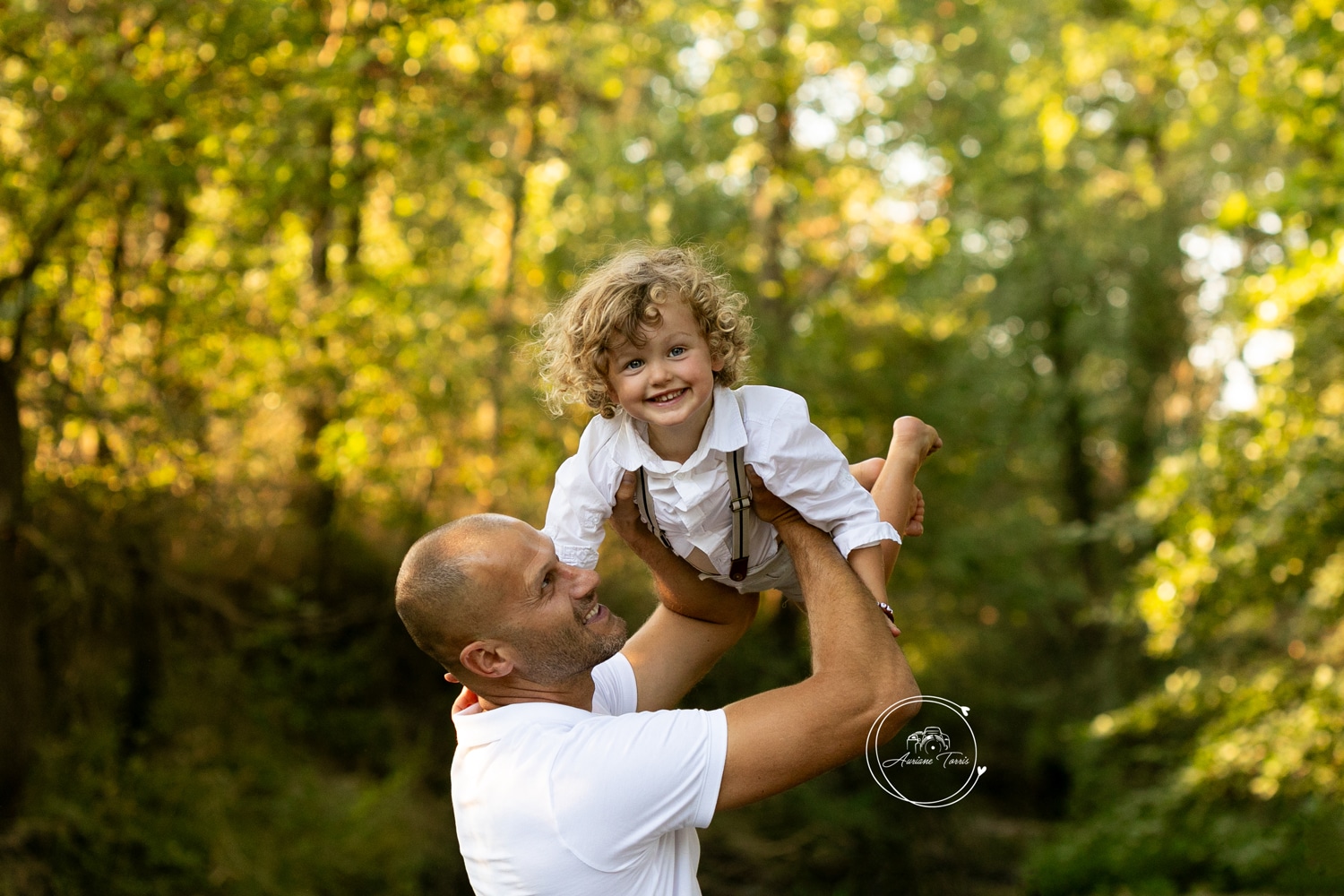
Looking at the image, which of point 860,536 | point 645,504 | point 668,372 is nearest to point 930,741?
point 860,536

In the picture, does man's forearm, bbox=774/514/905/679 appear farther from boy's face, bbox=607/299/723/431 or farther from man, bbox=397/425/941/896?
boy's face, bbox=607/299/723/431

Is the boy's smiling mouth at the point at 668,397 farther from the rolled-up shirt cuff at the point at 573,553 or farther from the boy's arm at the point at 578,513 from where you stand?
the rolled-up shirt cuff at the point at 573,553

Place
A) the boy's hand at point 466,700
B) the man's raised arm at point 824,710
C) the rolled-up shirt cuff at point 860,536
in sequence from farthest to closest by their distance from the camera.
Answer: the boy's hand at point 466,700 < the rolled-up shirt cuff at point 860,536 < the man's raised arm at point 824,710

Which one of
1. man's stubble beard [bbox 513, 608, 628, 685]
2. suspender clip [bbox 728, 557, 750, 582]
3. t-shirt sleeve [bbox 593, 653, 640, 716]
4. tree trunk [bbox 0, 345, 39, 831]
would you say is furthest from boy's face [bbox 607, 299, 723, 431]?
tree trunk [bbox 0, 345, 39, 831]

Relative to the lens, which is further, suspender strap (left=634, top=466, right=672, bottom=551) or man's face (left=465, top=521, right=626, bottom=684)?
suspender strap (left=634, top=466, right=672, bottom=551)

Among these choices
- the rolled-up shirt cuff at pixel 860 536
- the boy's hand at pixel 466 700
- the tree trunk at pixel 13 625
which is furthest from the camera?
the tree trunk at pixel 13 625

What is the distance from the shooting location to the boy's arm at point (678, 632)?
8.29ft

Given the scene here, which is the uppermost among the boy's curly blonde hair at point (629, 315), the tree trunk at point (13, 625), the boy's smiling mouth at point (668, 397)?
the boy's curly blonde hair at point (629, 315)

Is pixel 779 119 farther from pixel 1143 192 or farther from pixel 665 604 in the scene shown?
pixel 665 604

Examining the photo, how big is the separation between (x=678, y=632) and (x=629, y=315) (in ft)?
2.26

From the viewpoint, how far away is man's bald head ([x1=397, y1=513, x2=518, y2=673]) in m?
2.16

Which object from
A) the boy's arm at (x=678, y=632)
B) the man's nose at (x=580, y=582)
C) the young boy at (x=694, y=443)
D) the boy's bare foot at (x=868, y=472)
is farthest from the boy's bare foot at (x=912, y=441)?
the man's nose at (x=580, y=582)

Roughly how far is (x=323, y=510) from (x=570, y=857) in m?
8.62

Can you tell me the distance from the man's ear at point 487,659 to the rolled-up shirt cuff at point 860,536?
0.63 metres
